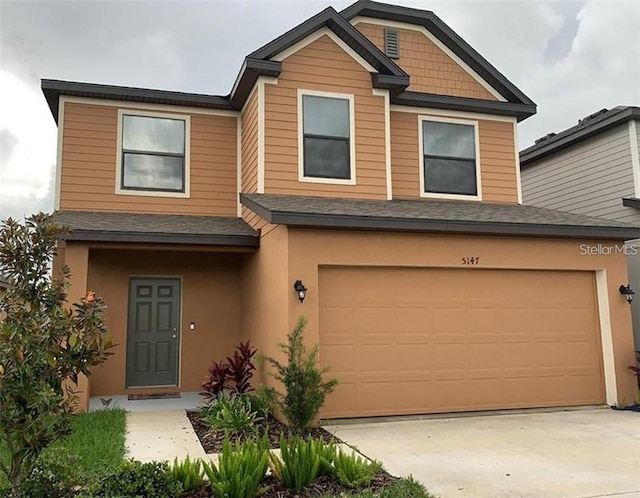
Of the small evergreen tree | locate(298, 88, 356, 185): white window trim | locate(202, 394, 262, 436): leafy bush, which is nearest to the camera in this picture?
the small evergreen tree

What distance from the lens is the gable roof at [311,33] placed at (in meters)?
9.65

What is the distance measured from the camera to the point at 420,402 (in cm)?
829

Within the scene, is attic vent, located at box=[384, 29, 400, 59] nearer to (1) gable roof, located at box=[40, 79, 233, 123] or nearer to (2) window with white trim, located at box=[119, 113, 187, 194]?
(1) gable roof, located at box=[40, 79, 233, 123]

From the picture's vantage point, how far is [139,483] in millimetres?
4367

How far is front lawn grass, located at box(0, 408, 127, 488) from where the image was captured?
493cm

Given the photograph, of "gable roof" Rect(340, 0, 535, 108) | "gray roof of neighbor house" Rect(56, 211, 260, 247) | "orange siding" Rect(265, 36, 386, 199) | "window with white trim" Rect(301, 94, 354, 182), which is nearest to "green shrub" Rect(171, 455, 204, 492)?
"gray roof of neighbor house" Rect(56, 211, 260, 247)

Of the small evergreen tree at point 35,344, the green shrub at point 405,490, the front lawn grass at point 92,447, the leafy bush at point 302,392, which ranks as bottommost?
the green shrub at point 405,490

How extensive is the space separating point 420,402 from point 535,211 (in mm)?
4778

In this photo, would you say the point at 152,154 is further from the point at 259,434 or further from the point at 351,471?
the point at 351,471

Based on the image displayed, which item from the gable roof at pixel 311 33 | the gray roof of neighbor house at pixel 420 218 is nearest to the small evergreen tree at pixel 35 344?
the gray roof of neighbor house at pixel 420 218

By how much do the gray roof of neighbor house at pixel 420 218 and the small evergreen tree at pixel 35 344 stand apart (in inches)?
151

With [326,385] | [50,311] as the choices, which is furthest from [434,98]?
[50,311]

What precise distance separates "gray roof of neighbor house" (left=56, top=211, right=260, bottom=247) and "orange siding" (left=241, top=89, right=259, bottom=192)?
847 mm

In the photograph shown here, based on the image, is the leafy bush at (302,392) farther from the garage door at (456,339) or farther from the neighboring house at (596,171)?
the neighboring house at (596,171)
